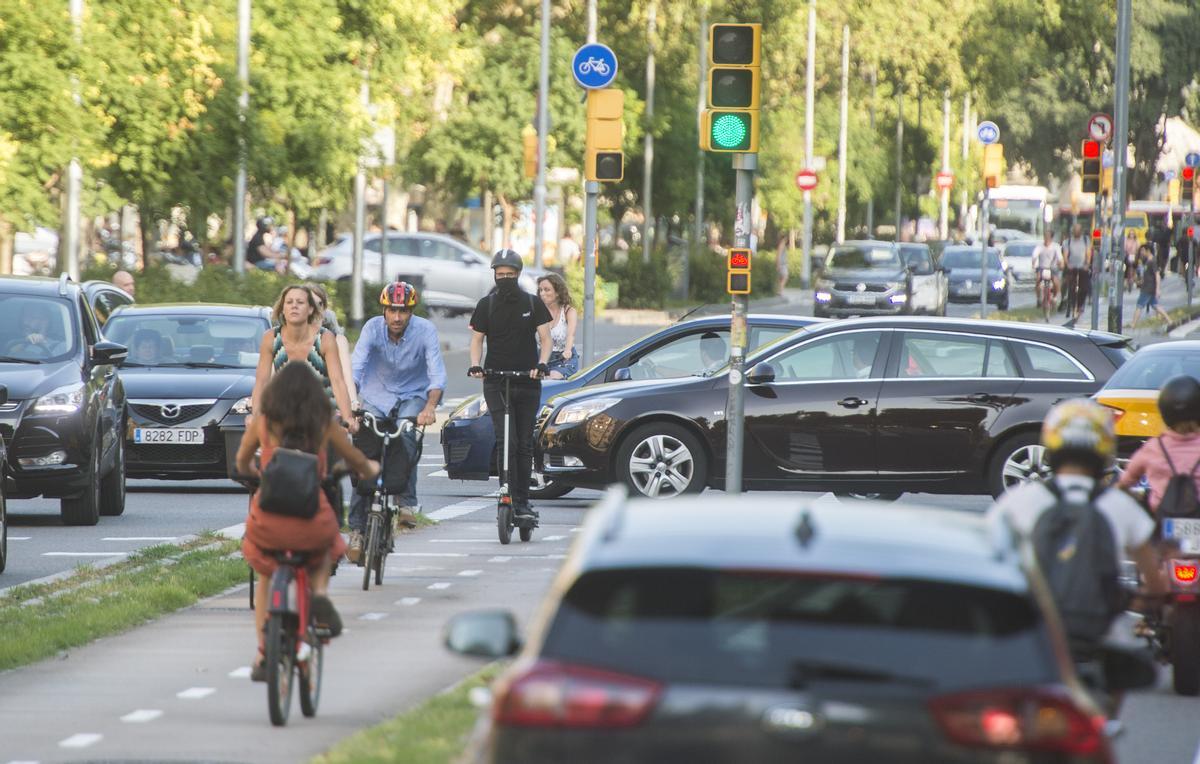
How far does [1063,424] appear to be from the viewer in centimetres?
Result: 707

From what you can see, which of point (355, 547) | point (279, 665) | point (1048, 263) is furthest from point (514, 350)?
point (1048, 263)

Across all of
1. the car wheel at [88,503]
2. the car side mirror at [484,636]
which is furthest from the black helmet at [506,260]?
the car side mirror at [484,636]

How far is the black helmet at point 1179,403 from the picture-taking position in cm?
943

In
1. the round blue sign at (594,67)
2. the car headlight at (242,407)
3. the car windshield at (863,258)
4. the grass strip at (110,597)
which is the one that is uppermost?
the round blue sign at (594,67)

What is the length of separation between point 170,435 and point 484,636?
48.5 feet

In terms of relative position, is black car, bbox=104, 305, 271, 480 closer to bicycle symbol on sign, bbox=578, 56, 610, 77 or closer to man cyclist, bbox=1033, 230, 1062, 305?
bicycle symbol on sign, bbox=578, 56, 610, 77

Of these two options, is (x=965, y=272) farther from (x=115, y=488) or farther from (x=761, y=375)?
(x=115, y=488)

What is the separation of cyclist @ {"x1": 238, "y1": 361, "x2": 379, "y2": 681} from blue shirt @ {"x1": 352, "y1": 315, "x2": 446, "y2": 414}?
4.39 meters

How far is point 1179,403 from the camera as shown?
9438 mm

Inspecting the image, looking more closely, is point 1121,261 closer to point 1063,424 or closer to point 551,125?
point 551,125

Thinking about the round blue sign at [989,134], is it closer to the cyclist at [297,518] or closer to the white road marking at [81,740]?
the cyclist at [297,518]

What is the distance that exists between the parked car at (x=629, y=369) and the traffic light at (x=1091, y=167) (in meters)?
15.9

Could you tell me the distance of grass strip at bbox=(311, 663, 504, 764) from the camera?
780 cm

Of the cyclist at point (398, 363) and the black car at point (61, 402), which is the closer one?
the cyclist at point (398, 363)
